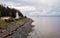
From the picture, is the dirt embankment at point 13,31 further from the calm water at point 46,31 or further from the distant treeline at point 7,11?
the distant treeline at point 7,11

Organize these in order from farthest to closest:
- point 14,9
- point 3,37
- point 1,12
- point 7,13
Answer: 1. point 14,9
2. point 7,13
3. point 1,12
4. point 3,37

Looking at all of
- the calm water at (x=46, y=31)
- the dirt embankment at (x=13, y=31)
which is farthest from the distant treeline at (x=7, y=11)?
the dirt embankment at (x=13, y=31)

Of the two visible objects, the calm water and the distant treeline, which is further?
the distant treeline

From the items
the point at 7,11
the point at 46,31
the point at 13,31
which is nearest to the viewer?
the point at 13,31

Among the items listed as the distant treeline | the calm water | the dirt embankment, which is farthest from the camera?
the distant treeline

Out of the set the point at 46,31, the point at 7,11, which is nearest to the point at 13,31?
the point at 46,31

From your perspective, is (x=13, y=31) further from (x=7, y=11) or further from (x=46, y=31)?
(x=7, y=11)

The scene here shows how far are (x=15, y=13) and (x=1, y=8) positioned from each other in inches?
191

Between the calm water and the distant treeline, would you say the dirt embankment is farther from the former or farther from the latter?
the distant treeline

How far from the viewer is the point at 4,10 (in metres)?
57.3

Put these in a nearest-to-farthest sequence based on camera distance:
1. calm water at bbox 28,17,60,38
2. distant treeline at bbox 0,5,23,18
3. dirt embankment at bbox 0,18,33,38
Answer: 1. dirt embankment at bbox 0,18,33,38
2. calm water at bbox 28,17,60,38
3. distant treeline at bbox 0,5,23,18

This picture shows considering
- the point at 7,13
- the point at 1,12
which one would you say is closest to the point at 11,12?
the point at 7,13

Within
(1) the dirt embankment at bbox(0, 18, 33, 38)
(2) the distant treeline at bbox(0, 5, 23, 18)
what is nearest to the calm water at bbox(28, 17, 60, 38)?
(1) the dirt embankment at bbox(0, 18, 33, 38)

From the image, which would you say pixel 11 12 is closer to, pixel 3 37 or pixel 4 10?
pixel 4 10
